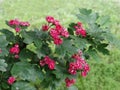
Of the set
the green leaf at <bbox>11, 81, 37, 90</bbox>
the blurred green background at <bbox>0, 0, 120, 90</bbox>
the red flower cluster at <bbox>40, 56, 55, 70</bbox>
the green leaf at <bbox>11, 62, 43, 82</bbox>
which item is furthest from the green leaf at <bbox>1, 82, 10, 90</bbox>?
the blurred green background at <bbox>0, 0, 120, 90</bbox>

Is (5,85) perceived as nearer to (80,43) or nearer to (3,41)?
(3,41)

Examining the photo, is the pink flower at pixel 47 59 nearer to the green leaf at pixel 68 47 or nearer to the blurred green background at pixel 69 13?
the green leaf at pixel 68 47

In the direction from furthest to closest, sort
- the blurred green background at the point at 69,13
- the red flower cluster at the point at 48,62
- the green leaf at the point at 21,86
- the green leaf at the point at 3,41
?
1. the blurred green background at the point at 69,13
2. the red flower cluster at the point at 48,62
3. the green leaf at the point at 21,86
4. the green leaf at the point at 3,41

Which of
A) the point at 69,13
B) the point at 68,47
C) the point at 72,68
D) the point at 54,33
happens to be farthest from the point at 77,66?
the point at 69,13

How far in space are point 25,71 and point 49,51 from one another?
0.31 meters

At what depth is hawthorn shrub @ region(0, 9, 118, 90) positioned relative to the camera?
297cm

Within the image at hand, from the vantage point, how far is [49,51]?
3.16m

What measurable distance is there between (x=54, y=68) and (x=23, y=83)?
0.98ft

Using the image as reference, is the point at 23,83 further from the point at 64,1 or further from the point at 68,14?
the point at 64,1

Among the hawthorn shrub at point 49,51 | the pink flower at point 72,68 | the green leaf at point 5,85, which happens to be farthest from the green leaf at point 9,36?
the pink flower at point 72,68

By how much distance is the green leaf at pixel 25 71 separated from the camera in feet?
9.61

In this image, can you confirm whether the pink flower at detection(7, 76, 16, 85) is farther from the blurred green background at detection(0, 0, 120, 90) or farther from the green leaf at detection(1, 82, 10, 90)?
the blurred green background at detection(0, 0, 120, 90)

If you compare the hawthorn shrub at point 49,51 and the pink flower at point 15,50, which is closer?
the hawthorn shrub at point 49,51

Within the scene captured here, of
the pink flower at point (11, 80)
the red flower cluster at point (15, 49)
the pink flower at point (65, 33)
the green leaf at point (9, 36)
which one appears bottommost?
the pink flower at point (11, 80)
